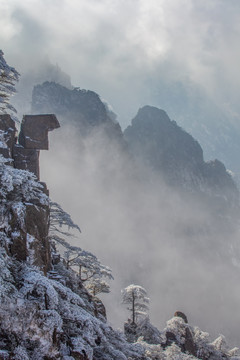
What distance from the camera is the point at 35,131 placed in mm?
22969

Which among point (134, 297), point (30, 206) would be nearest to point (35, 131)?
point (30, 206)

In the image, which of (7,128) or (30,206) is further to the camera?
(7,128)

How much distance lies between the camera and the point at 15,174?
11.2 m

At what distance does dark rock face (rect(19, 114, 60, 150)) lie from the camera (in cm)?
2220

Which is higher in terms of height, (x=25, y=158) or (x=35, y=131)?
(x=35, y=131)

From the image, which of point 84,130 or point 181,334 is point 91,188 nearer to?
point 84,130

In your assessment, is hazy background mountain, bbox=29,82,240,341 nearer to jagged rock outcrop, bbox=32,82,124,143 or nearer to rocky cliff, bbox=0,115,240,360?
jagged rock outcrop, bbox=32,82,124,143

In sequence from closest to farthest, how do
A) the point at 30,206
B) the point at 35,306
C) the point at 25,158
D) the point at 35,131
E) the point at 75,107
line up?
the point at 35,306 → the point at 30,206 → the point at 25,158 → the point at 35,131 → the point at 75,107

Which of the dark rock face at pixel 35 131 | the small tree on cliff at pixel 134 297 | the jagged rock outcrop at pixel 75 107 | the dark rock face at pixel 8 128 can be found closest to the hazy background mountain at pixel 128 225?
the jagged rock outcrop at pixel 75 107

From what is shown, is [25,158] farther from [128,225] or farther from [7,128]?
[128,225]

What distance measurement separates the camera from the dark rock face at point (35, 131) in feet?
72.8

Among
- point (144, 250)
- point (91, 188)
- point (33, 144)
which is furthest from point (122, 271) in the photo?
point (33, 144)

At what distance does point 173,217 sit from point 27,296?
614 feet

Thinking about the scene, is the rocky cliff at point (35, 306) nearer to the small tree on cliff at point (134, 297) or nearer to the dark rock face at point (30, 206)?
the dark rock face at point (30, 206)
